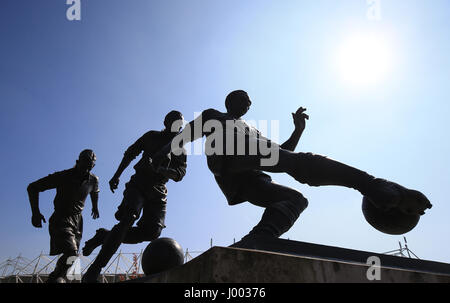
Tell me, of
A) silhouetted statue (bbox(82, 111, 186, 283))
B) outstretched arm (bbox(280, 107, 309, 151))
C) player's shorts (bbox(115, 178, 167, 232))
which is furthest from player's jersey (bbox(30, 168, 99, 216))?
outstretched arm (bbox(280, 107, 309, 151))

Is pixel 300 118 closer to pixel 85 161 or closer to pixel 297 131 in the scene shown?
pixel 297 131

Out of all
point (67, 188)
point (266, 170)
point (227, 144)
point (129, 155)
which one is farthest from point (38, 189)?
point (266, 170)

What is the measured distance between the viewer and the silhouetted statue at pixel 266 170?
112 inches

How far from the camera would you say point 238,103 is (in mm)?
4188

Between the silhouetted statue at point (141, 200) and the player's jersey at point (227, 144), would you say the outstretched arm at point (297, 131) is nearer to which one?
the player's jersey at point (227, 144)

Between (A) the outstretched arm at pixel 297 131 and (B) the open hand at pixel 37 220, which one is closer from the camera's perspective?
(A) the outstretched arm at pixel 297 131

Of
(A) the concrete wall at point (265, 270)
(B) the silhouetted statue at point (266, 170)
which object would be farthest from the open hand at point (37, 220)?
(A) the concrete wall at point (265, 270)

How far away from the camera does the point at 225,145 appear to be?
142 inches

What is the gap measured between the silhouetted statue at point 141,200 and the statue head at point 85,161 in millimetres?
583

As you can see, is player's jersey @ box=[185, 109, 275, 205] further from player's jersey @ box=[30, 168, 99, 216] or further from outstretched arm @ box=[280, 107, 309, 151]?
player's jersey @ box=[30, 168, 99, 216]

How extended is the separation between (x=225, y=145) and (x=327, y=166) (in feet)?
3.83

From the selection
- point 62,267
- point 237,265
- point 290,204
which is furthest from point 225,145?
point 62,267
